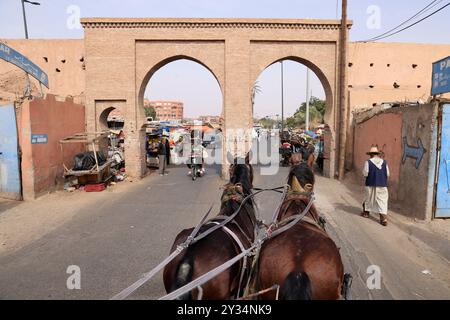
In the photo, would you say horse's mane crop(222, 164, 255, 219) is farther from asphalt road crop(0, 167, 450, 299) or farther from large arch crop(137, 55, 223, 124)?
large arch crop(137, 55, 223, 124)

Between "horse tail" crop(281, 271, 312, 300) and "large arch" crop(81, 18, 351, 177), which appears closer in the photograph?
"horse tail" crop(281, 271, 312, 300)

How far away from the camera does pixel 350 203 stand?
31.6 feet

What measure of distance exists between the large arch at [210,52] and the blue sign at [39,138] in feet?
10.3

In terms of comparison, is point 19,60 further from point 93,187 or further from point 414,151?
point 414,151

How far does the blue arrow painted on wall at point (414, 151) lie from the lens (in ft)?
25.7

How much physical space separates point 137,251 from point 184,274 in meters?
3.45

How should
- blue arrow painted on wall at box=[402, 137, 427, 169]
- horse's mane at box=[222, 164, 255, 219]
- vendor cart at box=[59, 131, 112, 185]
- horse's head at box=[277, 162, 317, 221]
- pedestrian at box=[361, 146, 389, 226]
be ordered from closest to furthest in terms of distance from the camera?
horse's head at box=[277, 162, 317, 221] → horse's mane at box=[222, 164, 255, 219] → pedestrian at box=[361, 146, 389, 226] → blue arrow painted on wall at box=[402, 137, 427, 169] → vendor cart at box=[59, 131, 112, 185]

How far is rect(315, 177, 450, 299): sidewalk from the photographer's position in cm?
446

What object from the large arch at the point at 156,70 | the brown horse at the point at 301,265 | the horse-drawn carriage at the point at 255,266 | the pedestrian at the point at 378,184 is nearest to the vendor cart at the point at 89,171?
the large arch at the point at 156,70

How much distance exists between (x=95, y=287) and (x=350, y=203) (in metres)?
7.49

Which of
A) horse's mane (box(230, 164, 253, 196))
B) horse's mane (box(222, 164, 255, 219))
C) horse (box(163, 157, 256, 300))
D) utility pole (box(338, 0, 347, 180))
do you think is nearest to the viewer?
horse (box(163, 157, 256, 300))

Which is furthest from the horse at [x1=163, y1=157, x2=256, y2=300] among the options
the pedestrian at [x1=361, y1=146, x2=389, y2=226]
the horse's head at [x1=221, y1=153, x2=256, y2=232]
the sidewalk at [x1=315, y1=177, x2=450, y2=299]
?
the pedestrian at [x1=361, y1=146, x2=389, y2=226]

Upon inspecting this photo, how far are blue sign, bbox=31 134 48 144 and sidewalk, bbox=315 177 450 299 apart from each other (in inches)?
330
